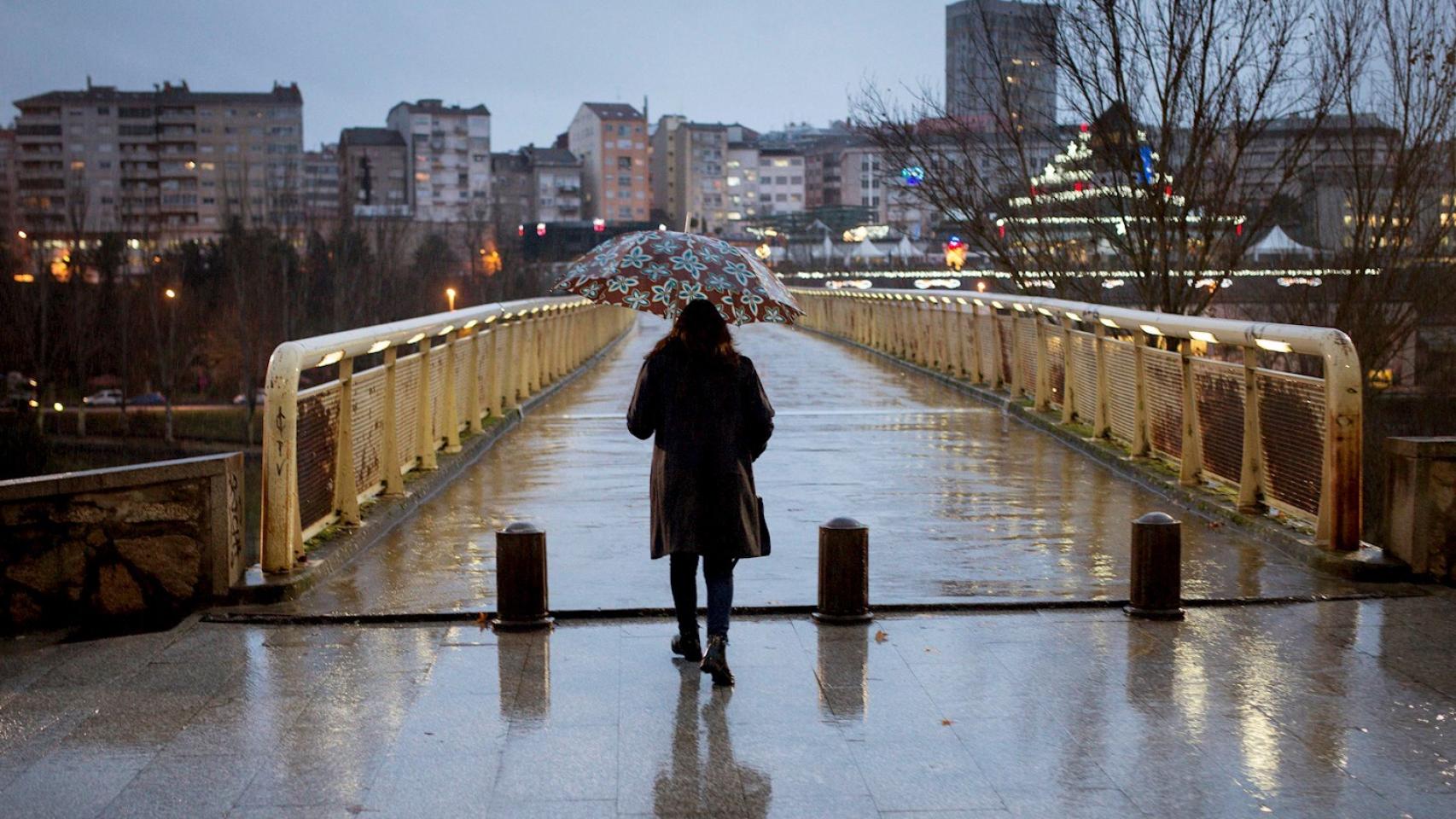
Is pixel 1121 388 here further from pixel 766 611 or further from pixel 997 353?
pixel 766 611

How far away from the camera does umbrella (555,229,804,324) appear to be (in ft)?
20.7

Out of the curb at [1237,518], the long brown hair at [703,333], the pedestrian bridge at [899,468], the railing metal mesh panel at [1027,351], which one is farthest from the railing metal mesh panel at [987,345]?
the long brown hair at [703,333]

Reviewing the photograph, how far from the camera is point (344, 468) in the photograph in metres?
9.37

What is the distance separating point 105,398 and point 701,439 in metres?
88.7

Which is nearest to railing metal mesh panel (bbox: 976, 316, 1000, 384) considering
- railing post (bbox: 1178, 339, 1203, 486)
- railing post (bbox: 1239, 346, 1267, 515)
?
railing post (bbox: 1178, 339, 1203, 486)

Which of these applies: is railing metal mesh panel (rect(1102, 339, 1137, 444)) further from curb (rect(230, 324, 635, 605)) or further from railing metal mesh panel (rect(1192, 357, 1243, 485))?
curb (rect(230, 324, 635, 605))

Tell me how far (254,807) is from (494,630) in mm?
2402

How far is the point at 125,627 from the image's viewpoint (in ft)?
24.0

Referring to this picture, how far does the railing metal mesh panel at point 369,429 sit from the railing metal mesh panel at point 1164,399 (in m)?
5.46

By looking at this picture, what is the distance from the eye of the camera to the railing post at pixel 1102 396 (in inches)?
549

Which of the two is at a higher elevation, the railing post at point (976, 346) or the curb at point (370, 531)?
the railing post at point (976, 346)

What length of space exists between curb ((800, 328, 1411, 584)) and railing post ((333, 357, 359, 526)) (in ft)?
16.7

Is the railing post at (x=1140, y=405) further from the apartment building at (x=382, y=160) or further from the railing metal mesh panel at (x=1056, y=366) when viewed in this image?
the apartment building at (x=382, y=160)

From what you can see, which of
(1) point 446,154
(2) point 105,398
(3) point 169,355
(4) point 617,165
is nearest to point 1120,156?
(3) point 169,355
